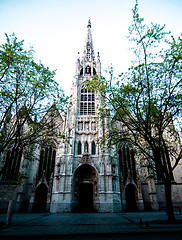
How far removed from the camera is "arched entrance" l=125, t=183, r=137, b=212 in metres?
22.2

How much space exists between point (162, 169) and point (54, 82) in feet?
37.4

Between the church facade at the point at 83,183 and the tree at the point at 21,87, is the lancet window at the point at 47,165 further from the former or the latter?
the tree at the point at 21,87

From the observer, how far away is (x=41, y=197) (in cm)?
2288

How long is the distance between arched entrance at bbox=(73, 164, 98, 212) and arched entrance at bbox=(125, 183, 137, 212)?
525cm

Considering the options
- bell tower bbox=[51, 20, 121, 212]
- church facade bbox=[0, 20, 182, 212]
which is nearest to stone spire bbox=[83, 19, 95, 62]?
bell tower bbox=[51, 20, 121, 212]

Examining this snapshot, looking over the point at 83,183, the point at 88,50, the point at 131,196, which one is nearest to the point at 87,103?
the point at 83,183

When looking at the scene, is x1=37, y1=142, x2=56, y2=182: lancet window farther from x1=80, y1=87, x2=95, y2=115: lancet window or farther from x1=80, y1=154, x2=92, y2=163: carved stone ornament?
x1=80, y1=87, x2=95, y2=115: lancet window

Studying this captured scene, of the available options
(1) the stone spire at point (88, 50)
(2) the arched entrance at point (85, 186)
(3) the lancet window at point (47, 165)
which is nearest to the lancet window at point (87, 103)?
(3) the lancet window at point (47, 165)

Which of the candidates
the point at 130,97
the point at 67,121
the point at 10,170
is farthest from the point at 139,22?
the point at 10,170

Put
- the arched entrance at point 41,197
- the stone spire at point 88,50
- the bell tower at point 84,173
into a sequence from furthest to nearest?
1. the stone spire at point 88,50
2. the arched entrance at point 41,197
3. the bell tower at point 84,173

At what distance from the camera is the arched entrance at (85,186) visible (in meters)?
21.9

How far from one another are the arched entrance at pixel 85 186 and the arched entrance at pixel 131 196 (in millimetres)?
5246

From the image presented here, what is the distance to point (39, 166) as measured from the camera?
24109mm

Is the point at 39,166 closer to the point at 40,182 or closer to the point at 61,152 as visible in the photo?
the point at 40,182
